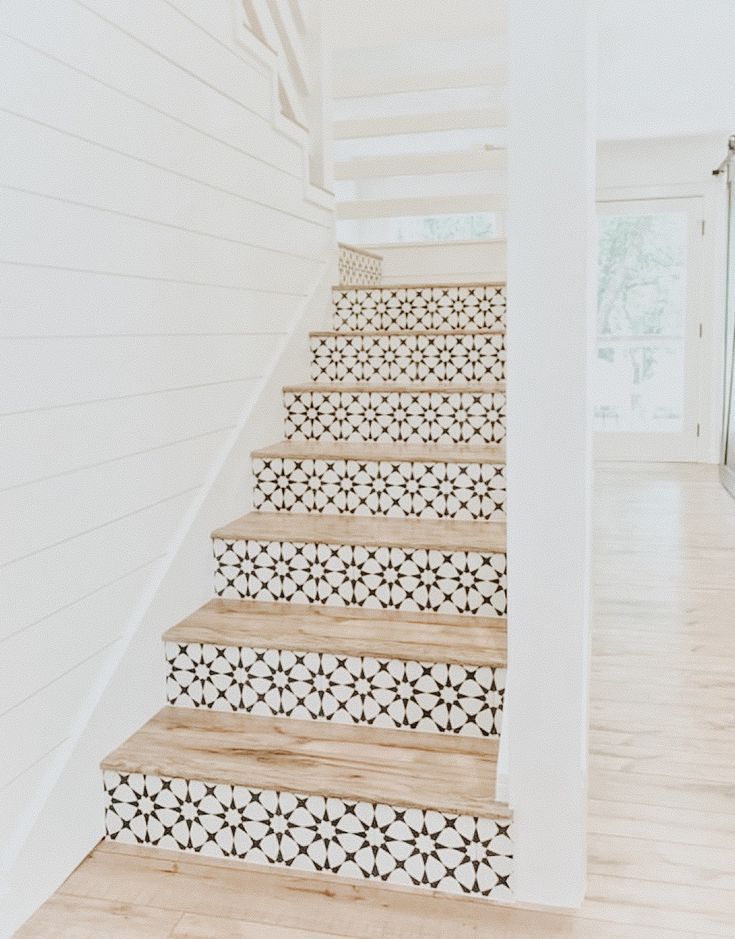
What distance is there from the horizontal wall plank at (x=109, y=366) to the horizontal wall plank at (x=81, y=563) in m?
0.28

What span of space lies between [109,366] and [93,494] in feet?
0.89

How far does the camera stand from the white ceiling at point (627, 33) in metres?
4.27

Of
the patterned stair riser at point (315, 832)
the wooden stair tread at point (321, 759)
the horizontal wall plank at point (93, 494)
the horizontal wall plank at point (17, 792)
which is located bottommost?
the patterned stair riser at point (315, 832)

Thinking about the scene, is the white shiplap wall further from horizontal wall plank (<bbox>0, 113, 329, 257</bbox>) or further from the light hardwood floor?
the light hardwood floor

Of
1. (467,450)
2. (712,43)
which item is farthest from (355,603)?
(712,43)

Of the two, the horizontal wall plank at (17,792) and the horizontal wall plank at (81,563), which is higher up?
the horizontal wall plank at (81,563)

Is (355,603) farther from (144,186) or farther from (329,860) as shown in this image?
(144,186)

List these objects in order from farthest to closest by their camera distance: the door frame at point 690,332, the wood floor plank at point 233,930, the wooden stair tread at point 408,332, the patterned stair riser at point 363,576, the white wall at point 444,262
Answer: the door frame at point 690,332 → the white wall at point 444,262 → the wooden stair tread at point 408,332 → the patterned stair riser at point 363,576 → the wood floor plank at point 233,930

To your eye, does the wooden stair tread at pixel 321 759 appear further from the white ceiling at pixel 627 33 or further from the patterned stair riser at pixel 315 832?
the white ceiling at pixel 627 33

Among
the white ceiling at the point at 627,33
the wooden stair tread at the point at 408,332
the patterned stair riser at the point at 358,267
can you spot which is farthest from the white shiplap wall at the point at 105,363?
the white ceiling at the point at 627,33

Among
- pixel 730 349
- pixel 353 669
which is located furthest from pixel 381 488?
pixel 730 349

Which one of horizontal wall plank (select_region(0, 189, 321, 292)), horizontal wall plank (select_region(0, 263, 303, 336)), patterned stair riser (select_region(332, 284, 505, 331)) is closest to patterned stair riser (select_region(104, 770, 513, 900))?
horizontal wall plank (select_region(0, 263, 303, 336))

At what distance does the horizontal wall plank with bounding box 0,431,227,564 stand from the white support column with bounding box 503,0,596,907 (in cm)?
85

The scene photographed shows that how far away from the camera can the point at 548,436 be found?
1.57 m
